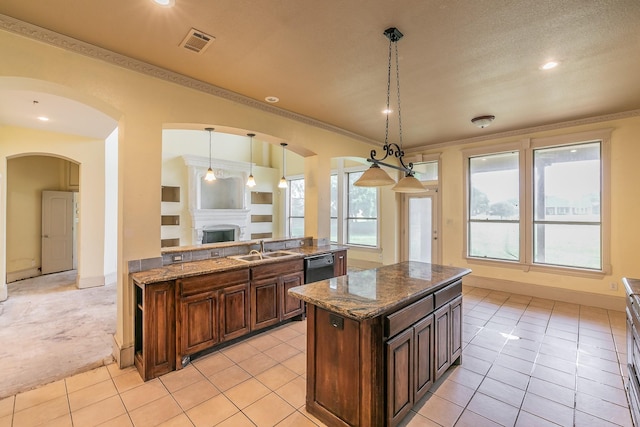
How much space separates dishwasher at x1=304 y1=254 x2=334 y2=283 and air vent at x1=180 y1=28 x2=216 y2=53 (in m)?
2.61

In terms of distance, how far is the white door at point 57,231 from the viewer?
6250 millimetres

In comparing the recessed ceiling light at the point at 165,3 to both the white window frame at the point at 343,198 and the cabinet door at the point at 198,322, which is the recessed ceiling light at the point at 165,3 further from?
the white window frame at the point at 343,198

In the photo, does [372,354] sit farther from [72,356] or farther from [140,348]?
[72,356]

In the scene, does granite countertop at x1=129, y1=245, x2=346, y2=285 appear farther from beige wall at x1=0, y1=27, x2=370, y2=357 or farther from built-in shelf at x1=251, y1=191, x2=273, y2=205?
built-in shelf at x1=251, y1=191, x2=273, y2=205

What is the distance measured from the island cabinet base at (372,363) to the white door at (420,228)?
4.17m

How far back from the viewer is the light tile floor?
80.3 inches

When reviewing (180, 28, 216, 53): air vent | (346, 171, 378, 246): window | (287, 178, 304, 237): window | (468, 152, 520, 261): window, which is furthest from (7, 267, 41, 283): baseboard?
(468, 152, 520, 261): window

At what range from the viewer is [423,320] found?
2088 mm

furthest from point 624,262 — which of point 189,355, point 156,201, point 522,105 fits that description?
point 156,201

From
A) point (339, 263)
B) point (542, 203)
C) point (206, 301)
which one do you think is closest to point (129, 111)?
point (206, 301)

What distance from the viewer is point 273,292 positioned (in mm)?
3432

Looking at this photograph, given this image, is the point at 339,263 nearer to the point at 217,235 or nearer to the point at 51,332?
the point at 51,332

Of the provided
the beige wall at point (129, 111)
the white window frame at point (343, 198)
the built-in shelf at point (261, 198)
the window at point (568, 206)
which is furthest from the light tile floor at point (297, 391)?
the built-in shelf at point (261, 198)

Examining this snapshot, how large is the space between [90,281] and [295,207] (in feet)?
18.5
